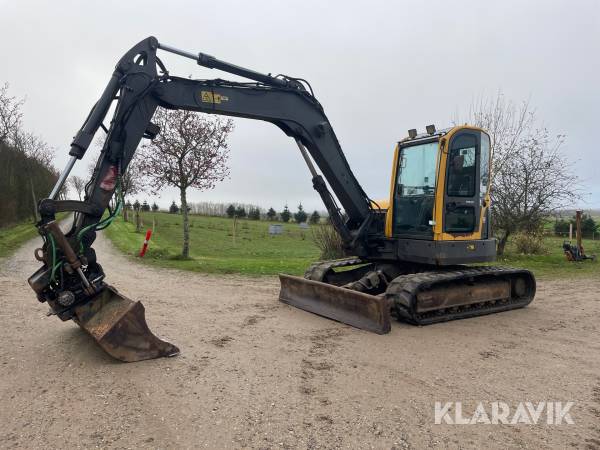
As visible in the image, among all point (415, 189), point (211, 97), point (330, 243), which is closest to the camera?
point (211, 97)

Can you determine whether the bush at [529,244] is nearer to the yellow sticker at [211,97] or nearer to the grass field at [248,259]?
the grass field at [248,259]

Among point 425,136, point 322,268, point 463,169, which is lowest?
point 322,268

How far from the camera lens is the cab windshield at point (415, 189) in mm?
7137

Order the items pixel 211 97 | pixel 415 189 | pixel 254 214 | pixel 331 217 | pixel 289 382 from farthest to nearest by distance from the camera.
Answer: pixel 254 214 < pixel 331 217 < pixel 415 189 < pixel 211 97 < pixel 289 382

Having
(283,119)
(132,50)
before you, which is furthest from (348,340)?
(132,50)

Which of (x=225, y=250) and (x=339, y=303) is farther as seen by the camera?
(x=225, y=250)

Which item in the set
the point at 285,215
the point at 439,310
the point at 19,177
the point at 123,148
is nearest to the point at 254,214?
the point at 285,215

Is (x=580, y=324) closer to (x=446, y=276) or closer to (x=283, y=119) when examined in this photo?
(x=446, y=276)

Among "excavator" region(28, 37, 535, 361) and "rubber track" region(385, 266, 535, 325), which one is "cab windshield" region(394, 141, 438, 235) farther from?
"rubber track" region(385, 266, 535, 325)

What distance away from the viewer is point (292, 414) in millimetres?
3654

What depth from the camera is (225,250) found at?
73.3ft

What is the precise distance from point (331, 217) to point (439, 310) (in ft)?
7.54

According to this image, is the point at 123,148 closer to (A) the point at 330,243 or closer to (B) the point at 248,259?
(A) the point at 330,243

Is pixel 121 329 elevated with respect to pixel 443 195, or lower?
lower
